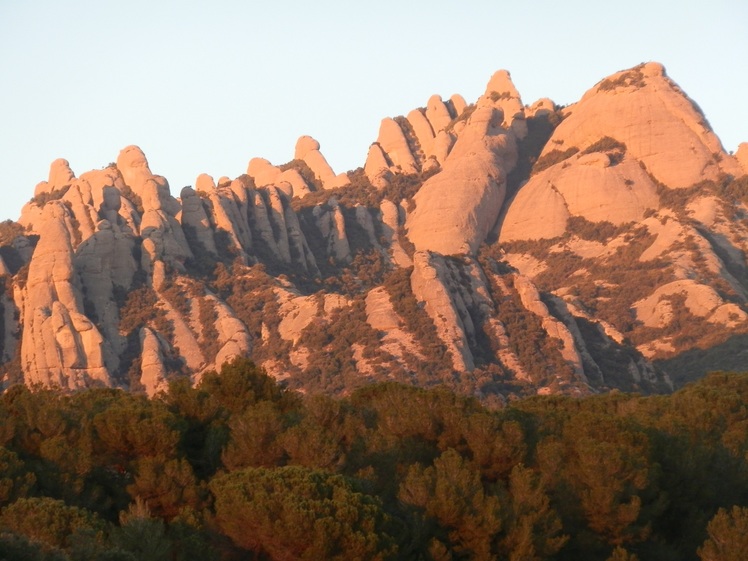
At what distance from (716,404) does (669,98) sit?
245 feet

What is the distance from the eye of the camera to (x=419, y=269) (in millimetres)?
82500

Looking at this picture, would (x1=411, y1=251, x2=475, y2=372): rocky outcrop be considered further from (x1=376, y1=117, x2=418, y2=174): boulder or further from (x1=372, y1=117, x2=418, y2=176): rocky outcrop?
(x1=376, y1=117, x2=418, y2=174): boulder

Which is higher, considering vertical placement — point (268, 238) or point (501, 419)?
point (268, 238)

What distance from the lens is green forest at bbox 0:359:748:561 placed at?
24.5 meters

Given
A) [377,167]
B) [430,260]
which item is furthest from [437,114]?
[430,260]

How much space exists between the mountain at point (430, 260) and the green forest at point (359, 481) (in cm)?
3590

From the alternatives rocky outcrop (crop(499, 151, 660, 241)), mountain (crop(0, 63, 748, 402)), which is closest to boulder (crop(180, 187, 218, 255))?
mountain (crop(0, 63, 748, 402))

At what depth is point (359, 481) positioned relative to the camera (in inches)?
1103

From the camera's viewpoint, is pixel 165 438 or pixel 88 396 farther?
pixel 88 396

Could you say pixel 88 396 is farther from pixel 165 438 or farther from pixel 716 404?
pixel 716 404

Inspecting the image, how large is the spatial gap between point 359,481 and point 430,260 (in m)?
55.7

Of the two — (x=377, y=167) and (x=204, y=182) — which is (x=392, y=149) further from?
(x=204, y=182)

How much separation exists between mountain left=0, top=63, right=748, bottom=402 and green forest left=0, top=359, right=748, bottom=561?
118ft

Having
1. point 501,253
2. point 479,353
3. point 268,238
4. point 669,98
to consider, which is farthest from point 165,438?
point 669,98
